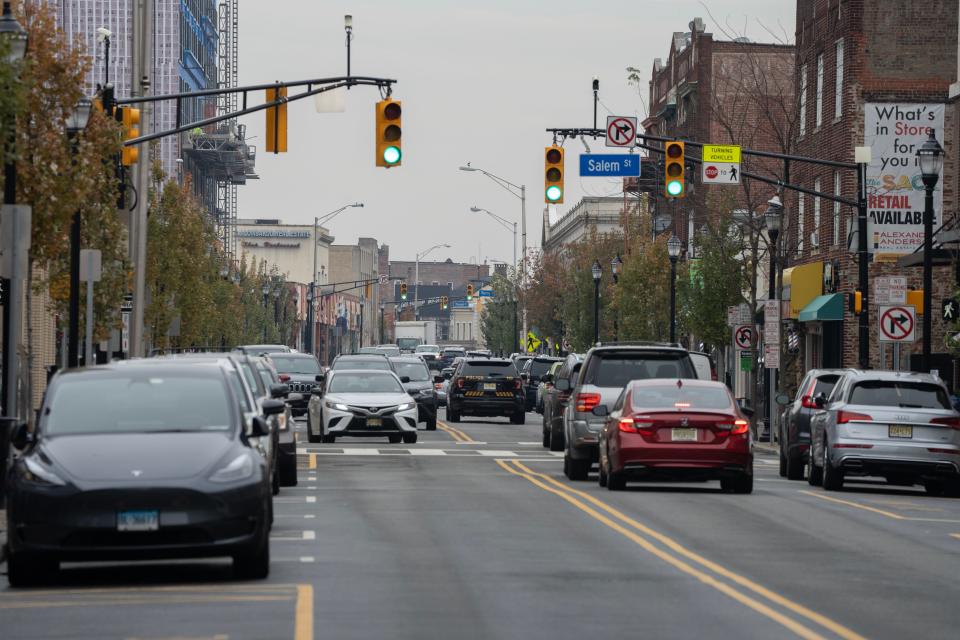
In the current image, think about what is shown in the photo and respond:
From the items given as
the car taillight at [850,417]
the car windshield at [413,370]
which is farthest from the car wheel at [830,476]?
the car windshield at [413,370]

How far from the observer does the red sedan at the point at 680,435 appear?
24.4 metres

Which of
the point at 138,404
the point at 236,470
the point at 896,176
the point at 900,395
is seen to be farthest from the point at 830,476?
the point at 896,176

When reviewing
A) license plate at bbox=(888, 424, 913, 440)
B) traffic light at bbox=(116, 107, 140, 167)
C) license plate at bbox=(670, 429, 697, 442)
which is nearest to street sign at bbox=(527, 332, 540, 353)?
traffic light at bbox=(116, 107, 140, 167)

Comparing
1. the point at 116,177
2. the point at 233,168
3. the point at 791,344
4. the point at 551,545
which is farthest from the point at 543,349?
the point at 551,545

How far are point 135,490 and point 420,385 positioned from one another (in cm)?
3573

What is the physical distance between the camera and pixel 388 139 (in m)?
30.9

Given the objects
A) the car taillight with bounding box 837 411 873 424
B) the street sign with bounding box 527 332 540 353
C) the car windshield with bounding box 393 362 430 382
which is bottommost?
the car taillight with bounding box 837 411 873 424

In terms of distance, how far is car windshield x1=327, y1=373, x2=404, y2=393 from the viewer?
3769 centimetres

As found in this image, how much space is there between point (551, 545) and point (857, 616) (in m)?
5.06

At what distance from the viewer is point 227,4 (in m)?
114

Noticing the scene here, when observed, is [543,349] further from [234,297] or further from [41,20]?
[41,20]

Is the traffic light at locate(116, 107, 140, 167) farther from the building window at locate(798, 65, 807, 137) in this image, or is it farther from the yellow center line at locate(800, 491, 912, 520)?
the building window at locate(798, 65, 807, 137)

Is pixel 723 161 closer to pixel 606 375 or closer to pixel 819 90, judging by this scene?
pixel 606 375

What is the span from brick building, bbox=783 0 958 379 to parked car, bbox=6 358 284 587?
120 feet
